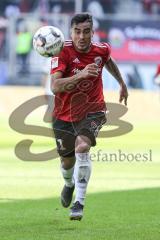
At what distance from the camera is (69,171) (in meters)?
10.4

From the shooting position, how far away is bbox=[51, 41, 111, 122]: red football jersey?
9.53m

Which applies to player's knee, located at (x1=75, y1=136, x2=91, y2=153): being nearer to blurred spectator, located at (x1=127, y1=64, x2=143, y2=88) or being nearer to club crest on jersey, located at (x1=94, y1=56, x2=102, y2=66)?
club crest on jersey, located at (x1=94, y1=56, x2=102, y2=66)

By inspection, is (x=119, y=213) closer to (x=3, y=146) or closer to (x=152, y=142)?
(x=3, y=146)

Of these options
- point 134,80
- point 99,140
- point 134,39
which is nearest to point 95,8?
point 134,39

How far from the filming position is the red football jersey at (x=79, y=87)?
9531 millimetres

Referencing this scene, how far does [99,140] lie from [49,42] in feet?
42.8

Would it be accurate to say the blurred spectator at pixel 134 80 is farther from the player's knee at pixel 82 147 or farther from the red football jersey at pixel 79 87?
the player's knee at pixel 82 147

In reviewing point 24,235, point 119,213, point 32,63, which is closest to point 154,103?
point 32,63

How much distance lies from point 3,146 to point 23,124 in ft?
3.79

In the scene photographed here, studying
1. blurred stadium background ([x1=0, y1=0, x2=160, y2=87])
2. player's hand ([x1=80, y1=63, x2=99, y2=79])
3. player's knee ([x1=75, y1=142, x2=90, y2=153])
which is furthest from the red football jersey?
blurred stadium background ([x1=0, y1=0, x2=160, y2=87])

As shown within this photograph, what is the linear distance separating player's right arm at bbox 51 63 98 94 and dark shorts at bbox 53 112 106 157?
579 mm

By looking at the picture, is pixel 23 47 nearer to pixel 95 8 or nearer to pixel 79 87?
pixel 95 8

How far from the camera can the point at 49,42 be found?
9297 millimetres

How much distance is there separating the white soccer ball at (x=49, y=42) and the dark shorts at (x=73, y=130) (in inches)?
33.6
